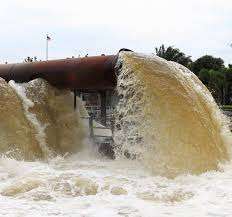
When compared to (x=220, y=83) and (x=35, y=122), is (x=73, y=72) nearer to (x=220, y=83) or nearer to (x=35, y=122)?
(x=35, y=122)

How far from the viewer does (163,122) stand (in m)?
7.78

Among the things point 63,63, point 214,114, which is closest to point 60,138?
point 63,63

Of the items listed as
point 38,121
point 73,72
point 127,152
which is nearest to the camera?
point 127,152

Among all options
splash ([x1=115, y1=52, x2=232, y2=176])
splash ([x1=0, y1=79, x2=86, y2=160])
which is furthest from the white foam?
splash ([x1=115, y1=52, x2=232, y2=176])

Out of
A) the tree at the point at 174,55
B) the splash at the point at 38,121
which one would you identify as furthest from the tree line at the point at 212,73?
the splash at the point at 38,121

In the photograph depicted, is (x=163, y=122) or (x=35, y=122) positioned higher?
(x=163, y=122)

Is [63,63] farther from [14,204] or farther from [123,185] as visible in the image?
[14,204]

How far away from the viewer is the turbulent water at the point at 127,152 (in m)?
5.54

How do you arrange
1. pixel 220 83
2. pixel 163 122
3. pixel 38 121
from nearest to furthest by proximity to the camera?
pixel 163 122, pixel 38 121, pixel 220 83

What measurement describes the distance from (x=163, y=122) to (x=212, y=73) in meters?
44.7

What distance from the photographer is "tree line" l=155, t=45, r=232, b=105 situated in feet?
167

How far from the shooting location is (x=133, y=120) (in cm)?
816

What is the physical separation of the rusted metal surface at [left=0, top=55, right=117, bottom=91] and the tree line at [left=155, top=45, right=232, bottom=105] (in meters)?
40.2

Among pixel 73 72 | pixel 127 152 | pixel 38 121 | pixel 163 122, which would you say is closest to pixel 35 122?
pixel 38 121
